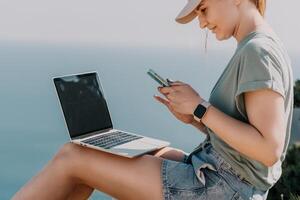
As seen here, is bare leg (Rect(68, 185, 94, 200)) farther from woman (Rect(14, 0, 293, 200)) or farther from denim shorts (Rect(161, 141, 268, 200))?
denim shorts (Rect(161, 141, 268, 200))

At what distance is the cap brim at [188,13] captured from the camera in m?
1.54

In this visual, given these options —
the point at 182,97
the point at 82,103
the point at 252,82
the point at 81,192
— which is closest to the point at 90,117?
the point at 82,103

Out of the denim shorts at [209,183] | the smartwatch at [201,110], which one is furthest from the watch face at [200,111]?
the denim shorts at [209,183]

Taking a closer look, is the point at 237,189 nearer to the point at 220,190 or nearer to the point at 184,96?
the point at 220,190

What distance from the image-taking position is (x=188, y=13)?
1.56 meters

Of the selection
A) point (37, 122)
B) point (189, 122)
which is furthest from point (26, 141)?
point (189, 122)

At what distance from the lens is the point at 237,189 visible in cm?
150

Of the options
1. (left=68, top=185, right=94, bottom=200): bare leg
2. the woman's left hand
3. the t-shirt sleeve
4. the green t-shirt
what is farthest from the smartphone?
(left=68, top=185, right=94, bottom=200): bare leg

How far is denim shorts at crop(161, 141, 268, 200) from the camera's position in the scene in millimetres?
1503

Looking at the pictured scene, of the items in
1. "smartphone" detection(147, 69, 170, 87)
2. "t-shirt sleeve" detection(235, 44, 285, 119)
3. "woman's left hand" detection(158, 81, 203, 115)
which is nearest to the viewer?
"t-shirt sleeve" detection(235, 44, 285, 119)

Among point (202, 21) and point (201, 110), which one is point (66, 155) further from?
point (202, 21)

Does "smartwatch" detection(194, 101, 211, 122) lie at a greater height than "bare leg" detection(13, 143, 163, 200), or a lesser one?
greater

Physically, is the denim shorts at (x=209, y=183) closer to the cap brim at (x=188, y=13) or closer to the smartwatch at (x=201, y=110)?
the smartwatch at (x=201, y=110)

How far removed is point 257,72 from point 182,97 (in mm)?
221
